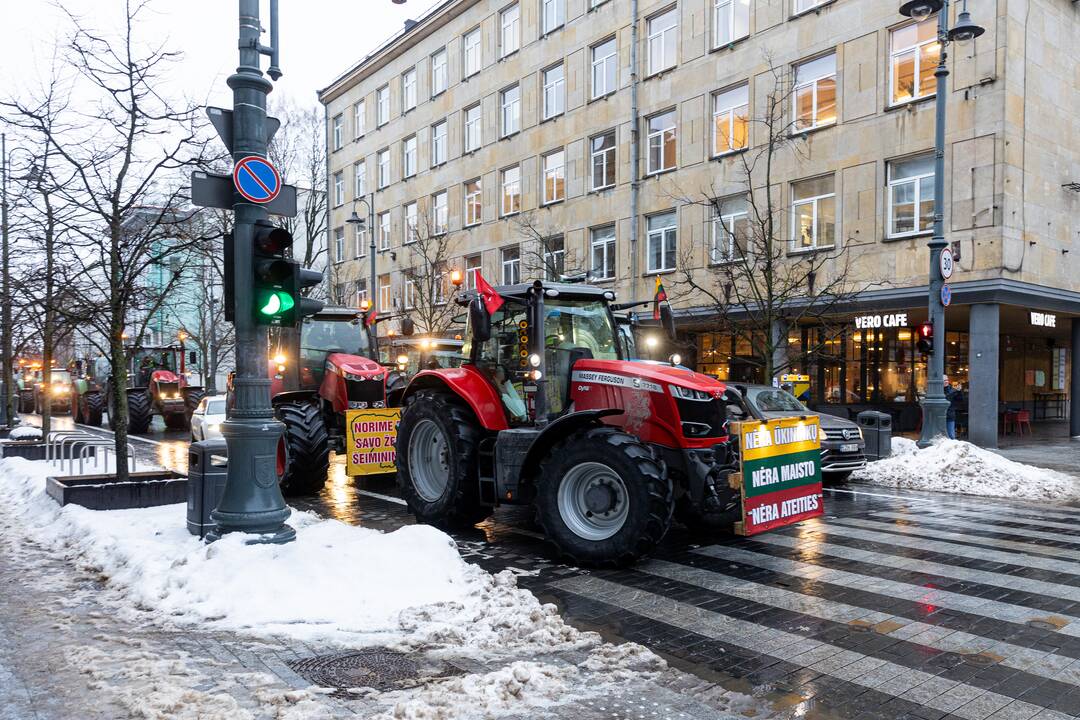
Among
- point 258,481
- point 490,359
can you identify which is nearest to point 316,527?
A: point 258,481

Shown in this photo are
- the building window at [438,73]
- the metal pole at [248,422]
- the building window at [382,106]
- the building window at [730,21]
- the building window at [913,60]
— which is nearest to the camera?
the metal pole at [248,422]

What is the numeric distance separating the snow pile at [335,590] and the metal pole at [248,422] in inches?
11.7

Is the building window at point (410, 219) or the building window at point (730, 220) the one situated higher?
the building window at point (410, 219)

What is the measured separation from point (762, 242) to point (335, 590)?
626 inches

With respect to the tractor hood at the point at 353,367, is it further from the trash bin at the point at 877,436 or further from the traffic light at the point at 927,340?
the traffic light at the point at 927,340

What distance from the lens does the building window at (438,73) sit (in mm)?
36969

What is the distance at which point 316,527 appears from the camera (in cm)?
769

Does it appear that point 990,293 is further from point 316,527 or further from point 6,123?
point 6,123

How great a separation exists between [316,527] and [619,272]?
69.2 feet

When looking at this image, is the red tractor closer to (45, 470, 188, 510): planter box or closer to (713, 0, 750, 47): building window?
(45, 470, 188, 510): planter box

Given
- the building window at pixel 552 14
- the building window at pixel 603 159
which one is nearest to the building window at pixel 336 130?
the building window at pixel 552 14

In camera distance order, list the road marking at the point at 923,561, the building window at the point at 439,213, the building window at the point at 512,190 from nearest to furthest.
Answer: the road marking at the point at 923,561 < the building window at the point at 512,190 < the building window at the point at 439,213

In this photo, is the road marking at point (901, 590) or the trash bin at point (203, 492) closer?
the road marking at point (901, 590)

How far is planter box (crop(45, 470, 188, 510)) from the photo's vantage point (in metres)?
9.04
